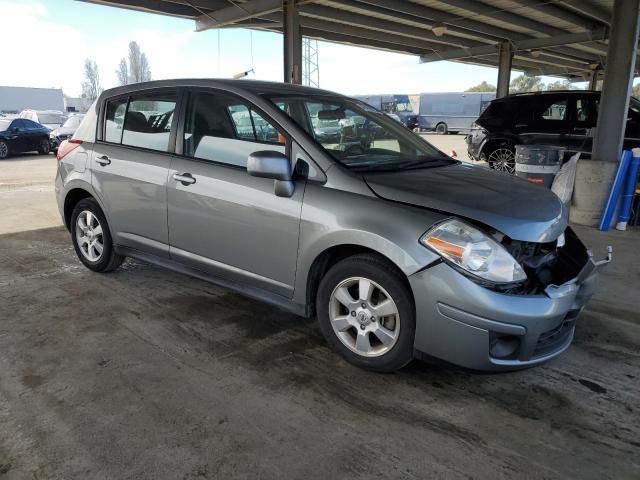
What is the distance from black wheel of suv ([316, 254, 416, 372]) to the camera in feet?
8.91

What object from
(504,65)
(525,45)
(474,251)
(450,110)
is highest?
(525,45)

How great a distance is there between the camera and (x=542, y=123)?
9.47 meters

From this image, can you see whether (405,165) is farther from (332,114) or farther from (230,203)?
(230,203)

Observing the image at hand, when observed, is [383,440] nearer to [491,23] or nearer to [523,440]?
[523,440]

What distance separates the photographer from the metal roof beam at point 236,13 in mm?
11828

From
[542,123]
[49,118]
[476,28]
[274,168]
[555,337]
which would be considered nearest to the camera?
[555,337]

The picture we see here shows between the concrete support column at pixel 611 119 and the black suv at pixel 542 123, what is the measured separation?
5.84 feet

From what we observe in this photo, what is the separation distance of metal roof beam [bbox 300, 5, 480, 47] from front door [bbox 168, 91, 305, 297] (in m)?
10.6

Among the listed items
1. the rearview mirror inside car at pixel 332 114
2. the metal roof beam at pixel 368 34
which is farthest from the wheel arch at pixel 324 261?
the metal roof beam at pixel 368 34

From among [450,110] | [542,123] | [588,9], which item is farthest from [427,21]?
[450,110]

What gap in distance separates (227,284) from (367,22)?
13.1 meters

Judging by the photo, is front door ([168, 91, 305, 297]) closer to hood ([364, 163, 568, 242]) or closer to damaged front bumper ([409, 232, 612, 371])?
hood ([364, 163, 568, 242])

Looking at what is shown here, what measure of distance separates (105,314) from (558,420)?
3.12m

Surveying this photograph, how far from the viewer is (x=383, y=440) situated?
2.37 metres
